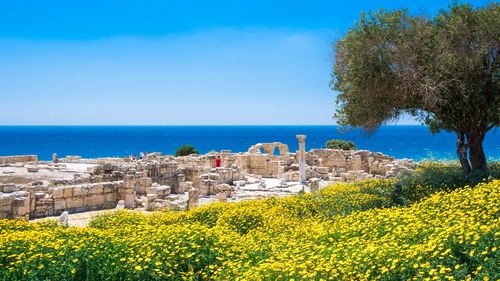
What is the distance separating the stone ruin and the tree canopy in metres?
9.00

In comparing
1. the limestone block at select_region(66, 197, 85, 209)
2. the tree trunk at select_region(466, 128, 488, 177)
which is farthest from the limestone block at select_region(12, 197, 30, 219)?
the tree trunk at select_region(466, 128, 488, 177)

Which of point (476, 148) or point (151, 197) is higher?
point (476, 148)

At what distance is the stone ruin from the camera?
20312mm

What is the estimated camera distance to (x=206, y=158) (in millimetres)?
39500

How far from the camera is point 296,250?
8.20m

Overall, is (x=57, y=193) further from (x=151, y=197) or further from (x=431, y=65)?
(x=431, y=65)

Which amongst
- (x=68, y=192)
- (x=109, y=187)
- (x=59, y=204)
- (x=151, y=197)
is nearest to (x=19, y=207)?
(x=59, y=204)

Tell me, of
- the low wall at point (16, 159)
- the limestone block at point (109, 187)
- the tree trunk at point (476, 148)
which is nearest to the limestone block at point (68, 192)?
the limestone block at point (109, 187)

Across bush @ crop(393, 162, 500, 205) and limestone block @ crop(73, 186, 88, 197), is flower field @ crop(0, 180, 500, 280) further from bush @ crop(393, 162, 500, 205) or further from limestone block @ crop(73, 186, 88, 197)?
limestone block @ crop(73, 186, 88, 197)

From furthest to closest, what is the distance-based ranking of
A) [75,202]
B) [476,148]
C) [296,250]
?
[75,202] → [476,148] → [296,250]

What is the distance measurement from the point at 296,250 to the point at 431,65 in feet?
32.8

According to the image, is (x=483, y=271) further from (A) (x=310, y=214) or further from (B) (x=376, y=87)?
(B) (x=376, y=87)

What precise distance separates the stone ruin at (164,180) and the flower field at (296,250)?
359 inches

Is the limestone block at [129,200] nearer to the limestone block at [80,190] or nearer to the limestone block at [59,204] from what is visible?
the limestone block at [80,190]
